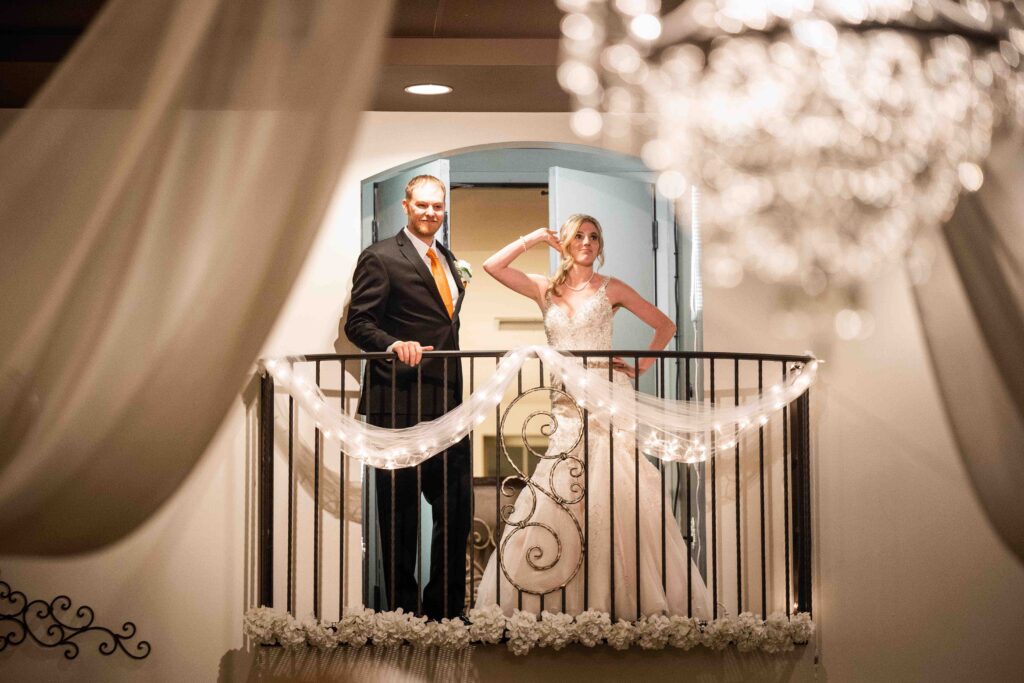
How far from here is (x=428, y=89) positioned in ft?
15.8

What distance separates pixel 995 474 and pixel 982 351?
0.37m

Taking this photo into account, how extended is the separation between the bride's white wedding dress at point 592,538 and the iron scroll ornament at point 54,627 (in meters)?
1.66

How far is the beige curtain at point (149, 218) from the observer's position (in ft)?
5.18

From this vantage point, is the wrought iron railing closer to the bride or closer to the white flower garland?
the bride

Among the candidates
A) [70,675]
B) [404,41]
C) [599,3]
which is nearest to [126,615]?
[70,675]

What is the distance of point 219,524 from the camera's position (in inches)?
189

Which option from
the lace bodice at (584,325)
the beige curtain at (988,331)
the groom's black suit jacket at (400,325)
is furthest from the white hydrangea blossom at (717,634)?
the beige curtain at (988,331)

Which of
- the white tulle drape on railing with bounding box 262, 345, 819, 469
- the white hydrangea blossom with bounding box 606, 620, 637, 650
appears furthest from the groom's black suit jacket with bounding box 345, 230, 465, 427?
the white hydrangea blossom with bounding box 606, 620, 637, 650

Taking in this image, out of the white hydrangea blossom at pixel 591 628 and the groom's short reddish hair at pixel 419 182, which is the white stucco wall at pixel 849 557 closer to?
the groom's short reddish hair at pixel 419 182

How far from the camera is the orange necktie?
4816 mm

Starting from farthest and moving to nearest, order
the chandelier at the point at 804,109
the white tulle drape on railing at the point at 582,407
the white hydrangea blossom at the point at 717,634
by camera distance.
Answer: the white hydrangea blossom at the point at 717,634
the white tulle drape on railing at the point at 582,407
the chandelier at the point at 804,109

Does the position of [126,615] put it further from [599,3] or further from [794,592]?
[599,3]

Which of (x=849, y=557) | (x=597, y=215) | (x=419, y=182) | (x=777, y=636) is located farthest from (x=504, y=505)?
(x=597, y=215)

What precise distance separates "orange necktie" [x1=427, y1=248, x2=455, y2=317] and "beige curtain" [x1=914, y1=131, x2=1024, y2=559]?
8.57ft
